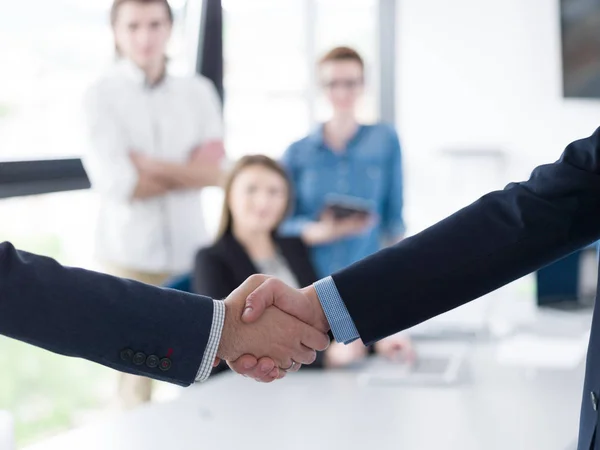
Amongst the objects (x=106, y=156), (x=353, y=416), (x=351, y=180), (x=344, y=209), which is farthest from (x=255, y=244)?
(x=351, y=180)

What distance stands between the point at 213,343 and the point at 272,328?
0.83 feet

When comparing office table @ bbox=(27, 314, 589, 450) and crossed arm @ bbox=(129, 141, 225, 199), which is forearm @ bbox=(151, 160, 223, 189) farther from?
office table @ bbox=(27, 314, 589, 450)

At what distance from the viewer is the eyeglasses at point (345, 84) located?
4031mm

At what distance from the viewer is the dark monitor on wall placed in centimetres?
585

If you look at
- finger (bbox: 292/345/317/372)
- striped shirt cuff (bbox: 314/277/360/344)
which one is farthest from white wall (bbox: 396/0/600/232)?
striped shirt cuff (bbox: 314/277/360/344)

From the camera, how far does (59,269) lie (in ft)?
5.67

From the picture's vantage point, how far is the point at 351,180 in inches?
165

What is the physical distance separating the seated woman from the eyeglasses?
2.69 ft

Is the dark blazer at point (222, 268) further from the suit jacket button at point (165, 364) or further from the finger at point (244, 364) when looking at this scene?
the suit jacket button at point (165, 364)

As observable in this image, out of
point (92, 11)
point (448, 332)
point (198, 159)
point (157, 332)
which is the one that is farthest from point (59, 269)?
point (92, 11)

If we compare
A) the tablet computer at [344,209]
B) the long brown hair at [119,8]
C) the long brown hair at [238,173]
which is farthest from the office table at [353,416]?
the long brown hair at [119,8]

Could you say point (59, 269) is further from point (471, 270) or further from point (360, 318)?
point (471, 270)

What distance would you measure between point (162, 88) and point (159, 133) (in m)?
0.19

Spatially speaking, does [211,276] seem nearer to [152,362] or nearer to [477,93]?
[152,362]
